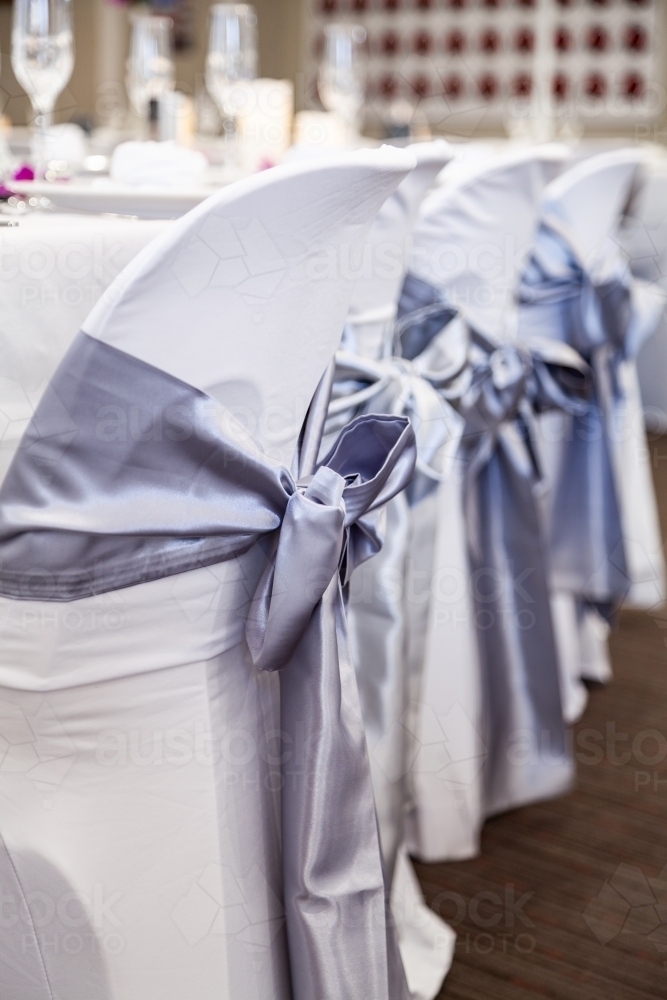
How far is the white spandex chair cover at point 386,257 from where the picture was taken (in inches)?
46.0

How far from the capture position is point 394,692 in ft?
4.07

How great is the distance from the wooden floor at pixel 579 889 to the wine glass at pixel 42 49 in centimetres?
113

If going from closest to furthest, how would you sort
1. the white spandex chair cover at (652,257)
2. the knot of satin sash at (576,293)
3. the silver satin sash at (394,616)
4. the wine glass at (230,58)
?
the silver satin sash at (394,616) < the knot of satin sash at (576,293) < the wine glass at (230,58) < the white spandex chair cover at (652,257)

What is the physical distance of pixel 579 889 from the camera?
4.70 ft

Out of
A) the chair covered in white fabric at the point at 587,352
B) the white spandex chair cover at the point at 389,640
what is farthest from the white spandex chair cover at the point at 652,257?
the white spandex chair cover at the point at 389,640

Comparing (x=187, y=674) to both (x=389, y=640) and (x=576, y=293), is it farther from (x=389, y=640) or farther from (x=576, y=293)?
(x=576, y=293)

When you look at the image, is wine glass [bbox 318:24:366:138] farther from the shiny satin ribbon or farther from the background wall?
the background wall

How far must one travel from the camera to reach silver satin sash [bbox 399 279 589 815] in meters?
1.54

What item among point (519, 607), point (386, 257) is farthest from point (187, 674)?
point (519, 607)

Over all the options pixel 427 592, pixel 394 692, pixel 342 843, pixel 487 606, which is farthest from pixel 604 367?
pixel 342 843

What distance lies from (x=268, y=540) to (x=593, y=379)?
1150mm

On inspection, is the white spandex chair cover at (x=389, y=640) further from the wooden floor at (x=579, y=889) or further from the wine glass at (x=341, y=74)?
the wine glass at (x=341, y=74)

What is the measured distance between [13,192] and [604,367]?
1064mm

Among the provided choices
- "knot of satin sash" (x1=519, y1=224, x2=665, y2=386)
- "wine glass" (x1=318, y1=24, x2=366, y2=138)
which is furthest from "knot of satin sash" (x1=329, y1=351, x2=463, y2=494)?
"wine glass" (x1=318, y1=24, x2=366, y2=138)
